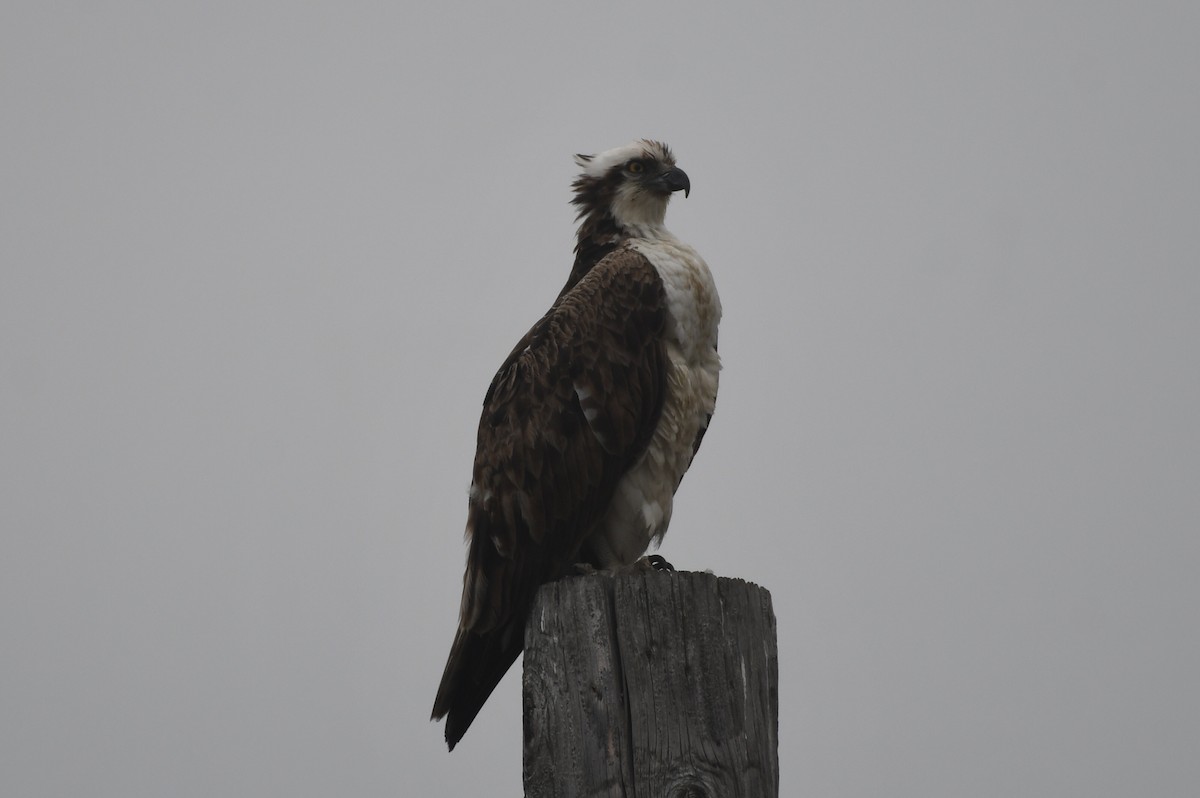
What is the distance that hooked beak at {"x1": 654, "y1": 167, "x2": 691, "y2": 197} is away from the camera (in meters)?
6.27

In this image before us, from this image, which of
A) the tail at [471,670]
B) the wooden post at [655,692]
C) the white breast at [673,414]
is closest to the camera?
the wooden post at [655,692]

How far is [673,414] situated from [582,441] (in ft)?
1.46

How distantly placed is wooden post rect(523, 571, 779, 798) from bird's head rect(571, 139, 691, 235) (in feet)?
Result: 9.49

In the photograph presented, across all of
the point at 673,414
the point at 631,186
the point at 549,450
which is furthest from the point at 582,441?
the point at 631,186

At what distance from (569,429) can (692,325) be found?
30.7 inches

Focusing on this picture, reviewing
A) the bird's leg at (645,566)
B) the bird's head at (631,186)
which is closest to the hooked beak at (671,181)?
the bird's head at (631,186)

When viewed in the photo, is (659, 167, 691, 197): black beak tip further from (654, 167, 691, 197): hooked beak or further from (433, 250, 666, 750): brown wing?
(433, 250, 666, 750): brown wing

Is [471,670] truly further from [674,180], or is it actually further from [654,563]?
[674,180]

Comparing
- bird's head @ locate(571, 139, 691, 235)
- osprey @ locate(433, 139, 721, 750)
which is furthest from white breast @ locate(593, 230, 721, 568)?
bird's head @ locate(571, 139, 691, 235)

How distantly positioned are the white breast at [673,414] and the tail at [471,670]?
2.29 feet

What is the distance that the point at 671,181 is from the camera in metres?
6.28

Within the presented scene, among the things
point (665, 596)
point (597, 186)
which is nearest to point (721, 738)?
point (665, 596)

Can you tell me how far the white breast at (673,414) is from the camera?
538 cm

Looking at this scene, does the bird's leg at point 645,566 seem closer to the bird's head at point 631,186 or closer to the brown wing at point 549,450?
the brown wing at point 549,450
